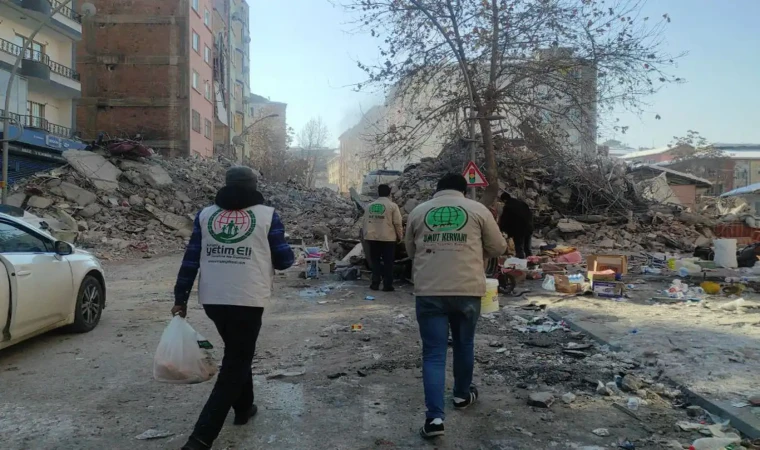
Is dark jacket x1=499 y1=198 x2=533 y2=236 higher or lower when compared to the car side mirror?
higher

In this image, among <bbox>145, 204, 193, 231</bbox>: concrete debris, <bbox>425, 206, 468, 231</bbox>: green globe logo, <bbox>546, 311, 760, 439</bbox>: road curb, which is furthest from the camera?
<bbox>145, 204, 193, 231</bbox>: concrete debris

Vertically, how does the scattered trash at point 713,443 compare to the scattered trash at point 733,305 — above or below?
below

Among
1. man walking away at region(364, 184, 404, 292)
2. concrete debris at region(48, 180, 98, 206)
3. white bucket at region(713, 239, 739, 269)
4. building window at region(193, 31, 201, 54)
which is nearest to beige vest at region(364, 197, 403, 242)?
man walking away at region(364, 184, 404, 292)

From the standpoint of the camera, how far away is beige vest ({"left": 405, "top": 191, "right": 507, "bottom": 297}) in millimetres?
3922

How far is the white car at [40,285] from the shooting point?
526 cm

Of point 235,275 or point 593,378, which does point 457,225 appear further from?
point 593,378

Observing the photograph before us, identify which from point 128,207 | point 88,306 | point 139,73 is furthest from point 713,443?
point 139,73

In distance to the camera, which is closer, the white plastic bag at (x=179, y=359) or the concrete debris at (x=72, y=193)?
the white plastic bag at (x=179, y=359)

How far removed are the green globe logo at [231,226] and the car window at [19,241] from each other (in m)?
3.12

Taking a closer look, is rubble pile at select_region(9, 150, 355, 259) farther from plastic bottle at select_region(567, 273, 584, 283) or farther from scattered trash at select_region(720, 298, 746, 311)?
scattered trash at select_region(720, 298, 746, 311)

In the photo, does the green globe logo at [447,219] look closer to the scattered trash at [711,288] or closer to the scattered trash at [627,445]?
the scattered trash at [627,445]

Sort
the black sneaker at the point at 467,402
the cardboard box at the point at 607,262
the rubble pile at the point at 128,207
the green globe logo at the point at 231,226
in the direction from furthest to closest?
the rubble pile at the point at 128,207
the cardboard box at the point at 607,262
the black sneaker at the point at 467,402
the green globe logo at the point at 231,226

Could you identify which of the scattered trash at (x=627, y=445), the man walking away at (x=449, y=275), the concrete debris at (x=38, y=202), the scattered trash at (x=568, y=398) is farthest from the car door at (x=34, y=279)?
the concrete debris at (x=38, y=202)

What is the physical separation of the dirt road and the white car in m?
0.28
